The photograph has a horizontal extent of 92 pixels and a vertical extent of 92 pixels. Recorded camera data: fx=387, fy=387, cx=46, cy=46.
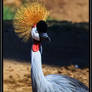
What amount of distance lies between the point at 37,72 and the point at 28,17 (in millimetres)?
462

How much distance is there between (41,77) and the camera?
312cm

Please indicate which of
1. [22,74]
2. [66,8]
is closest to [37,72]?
[22,74]

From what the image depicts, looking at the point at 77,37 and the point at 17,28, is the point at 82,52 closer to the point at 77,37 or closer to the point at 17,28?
the point at 77,37

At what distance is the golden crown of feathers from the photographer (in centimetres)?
318

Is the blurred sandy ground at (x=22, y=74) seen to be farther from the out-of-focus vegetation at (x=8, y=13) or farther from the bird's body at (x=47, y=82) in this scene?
the out-of-focus vegetation at (x=8, y=13)

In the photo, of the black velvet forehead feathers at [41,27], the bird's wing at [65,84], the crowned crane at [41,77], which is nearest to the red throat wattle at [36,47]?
the crowned crane at [41,77]

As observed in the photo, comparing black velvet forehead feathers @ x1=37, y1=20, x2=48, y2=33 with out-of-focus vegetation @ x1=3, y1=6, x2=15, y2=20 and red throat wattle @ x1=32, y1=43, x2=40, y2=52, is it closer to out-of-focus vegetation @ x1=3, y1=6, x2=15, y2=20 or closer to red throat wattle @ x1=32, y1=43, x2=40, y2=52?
red throat wattle @ x1=32, y1=43, x2=40, y2=52

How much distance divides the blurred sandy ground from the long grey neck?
4.06ft

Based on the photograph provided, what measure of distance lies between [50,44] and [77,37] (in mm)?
642

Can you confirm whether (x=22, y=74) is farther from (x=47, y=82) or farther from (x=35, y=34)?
(x=35, y=34)

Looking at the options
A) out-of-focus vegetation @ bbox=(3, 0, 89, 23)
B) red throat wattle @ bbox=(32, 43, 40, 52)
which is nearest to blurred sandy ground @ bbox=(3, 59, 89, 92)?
red throat wattle @ bbox=(32, 43, 40, 52)

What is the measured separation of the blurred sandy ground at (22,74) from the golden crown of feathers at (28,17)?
1335 millimetres


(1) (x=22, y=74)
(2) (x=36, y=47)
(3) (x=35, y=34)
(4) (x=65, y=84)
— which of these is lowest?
(1) (x=22, y=74)

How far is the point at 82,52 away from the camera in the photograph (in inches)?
227
